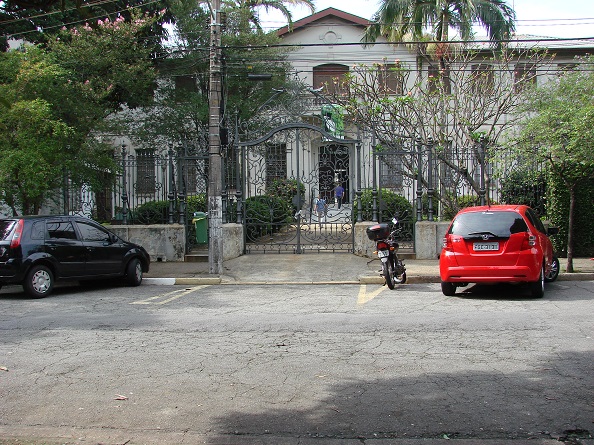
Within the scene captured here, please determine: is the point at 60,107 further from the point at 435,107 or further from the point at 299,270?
the point at 435,107

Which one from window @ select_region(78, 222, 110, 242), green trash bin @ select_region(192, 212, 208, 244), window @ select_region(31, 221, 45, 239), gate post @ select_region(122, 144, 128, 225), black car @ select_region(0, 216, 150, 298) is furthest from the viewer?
green trash bin @ select_region(192, 212, 208, 244)

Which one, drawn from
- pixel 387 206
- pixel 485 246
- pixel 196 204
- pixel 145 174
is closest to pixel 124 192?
pixel 145 174

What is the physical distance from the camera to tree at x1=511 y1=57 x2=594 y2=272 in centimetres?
1263

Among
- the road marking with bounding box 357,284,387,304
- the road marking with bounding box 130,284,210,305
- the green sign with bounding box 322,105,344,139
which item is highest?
the green sign with bounding box 322,105,344,139

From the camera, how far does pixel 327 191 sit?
57.5 feet

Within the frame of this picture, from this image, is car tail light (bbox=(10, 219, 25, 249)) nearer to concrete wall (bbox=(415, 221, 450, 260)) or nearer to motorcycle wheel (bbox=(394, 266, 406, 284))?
motorcycle wheel (bbox=(394, 266, 406, 284))

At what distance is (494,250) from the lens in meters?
10.5

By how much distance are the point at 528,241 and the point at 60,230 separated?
8.60 meters

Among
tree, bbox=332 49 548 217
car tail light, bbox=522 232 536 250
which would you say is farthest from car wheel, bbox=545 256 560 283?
tree, bbox=332 49 548 217

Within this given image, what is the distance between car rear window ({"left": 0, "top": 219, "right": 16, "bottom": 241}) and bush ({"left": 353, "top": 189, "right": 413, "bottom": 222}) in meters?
8.97

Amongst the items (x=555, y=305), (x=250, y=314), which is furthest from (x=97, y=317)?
(x=555, y=305)

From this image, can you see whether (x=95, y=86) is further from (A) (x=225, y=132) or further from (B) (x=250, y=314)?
(B) (x=250, y=314)

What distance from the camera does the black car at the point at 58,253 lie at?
36.3ft

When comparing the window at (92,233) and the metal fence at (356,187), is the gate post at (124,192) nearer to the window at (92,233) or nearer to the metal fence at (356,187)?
the metal fence at (356,187)
